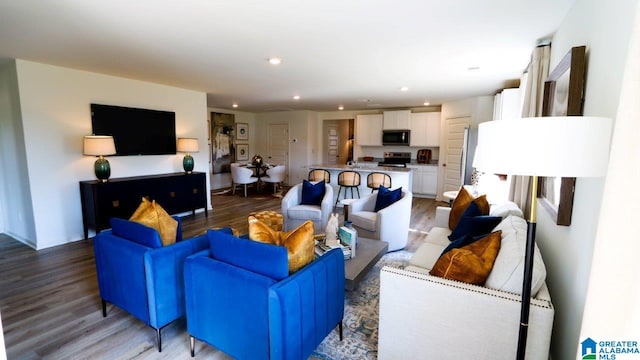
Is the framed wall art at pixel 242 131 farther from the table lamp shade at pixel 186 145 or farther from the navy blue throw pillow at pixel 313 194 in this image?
the navy blue throw pillow at pixel 313 194

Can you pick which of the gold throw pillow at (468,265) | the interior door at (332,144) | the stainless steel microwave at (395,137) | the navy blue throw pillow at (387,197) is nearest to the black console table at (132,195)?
the navy blue throw pillow at (387,197)

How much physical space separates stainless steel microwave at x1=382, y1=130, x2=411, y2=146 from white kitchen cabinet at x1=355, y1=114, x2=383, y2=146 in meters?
0.16

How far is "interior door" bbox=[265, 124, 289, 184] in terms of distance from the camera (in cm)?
940

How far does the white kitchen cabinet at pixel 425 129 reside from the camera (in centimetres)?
748

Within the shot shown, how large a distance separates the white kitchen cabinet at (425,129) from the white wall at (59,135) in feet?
19.9

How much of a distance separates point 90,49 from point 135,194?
7.01 feet

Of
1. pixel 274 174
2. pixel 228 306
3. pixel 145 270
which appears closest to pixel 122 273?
pixel 145 270

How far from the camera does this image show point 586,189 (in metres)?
1.51

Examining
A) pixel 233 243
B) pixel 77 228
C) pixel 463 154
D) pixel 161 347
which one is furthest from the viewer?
pixel 463 154

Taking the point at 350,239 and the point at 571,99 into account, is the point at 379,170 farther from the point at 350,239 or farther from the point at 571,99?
the point at 571,99

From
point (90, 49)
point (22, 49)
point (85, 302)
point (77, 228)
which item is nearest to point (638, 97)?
point (85, 302)

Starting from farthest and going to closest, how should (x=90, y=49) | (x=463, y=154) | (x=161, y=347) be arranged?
(x=463, y=154) → (x=90, y=49) → (x=161, y=347)

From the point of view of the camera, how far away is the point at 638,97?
741 millimetres

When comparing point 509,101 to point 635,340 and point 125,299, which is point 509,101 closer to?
point 635,340
